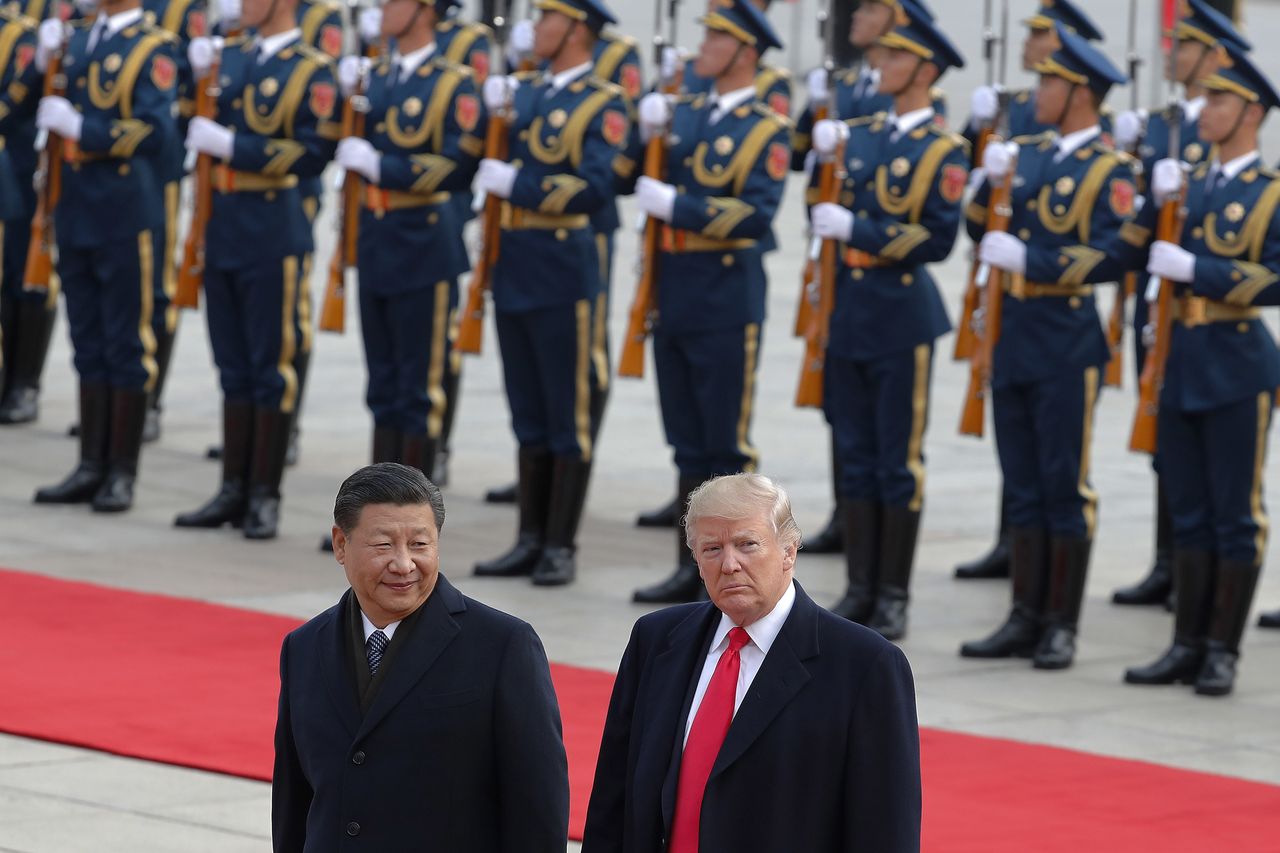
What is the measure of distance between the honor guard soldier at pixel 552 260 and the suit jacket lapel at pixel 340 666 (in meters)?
5.18

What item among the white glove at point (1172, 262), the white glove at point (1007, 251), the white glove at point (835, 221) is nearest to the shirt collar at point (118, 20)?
the white glove at point (835, 221)

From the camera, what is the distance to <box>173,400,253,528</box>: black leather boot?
10.2 metres

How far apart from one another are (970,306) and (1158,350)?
982 millimetres

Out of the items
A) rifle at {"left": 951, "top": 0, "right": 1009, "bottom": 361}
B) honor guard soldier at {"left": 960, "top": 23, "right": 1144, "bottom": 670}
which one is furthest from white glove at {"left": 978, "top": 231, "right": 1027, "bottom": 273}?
rifle at {"left": 951, "top": 0, "right": 1009, "bottom": 361}

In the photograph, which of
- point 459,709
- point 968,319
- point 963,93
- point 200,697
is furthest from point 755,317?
point 963,93

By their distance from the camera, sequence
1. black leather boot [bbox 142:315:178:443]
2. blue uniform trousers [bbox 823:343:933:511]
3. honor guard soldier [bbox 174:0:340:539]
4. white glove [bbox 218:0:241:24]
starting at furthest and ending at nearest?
black leather boot [bbox 142:315:178:443]
white glove [bbox 218:0:241:24]
honor guard soldier [bbox 174:0:340:539]
blue uniform trousers [bbox 823:343:933:511]

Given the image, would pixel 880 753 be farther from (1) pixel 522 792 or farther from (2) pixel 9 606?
(2) pixel 9 606

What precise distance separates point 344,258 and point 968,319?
7.90 feet

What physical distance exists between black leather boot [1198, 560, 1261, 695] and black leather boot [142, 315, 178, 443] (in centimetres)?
462

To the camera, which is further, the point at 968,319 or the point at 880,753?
the point at 968,319

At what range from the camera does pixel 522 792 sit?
4.07m

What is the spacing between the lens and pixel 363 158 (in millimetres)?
9633

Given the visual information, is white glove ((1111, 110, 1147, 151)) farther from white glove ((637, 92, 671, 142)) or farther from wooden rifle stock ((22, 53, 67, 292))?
wooden rifle stock ((22, 53, 67, 292))

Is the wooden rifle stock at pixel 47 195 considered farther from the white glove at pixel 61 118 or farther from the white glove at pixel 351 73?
the white glove at pixel 351 73
